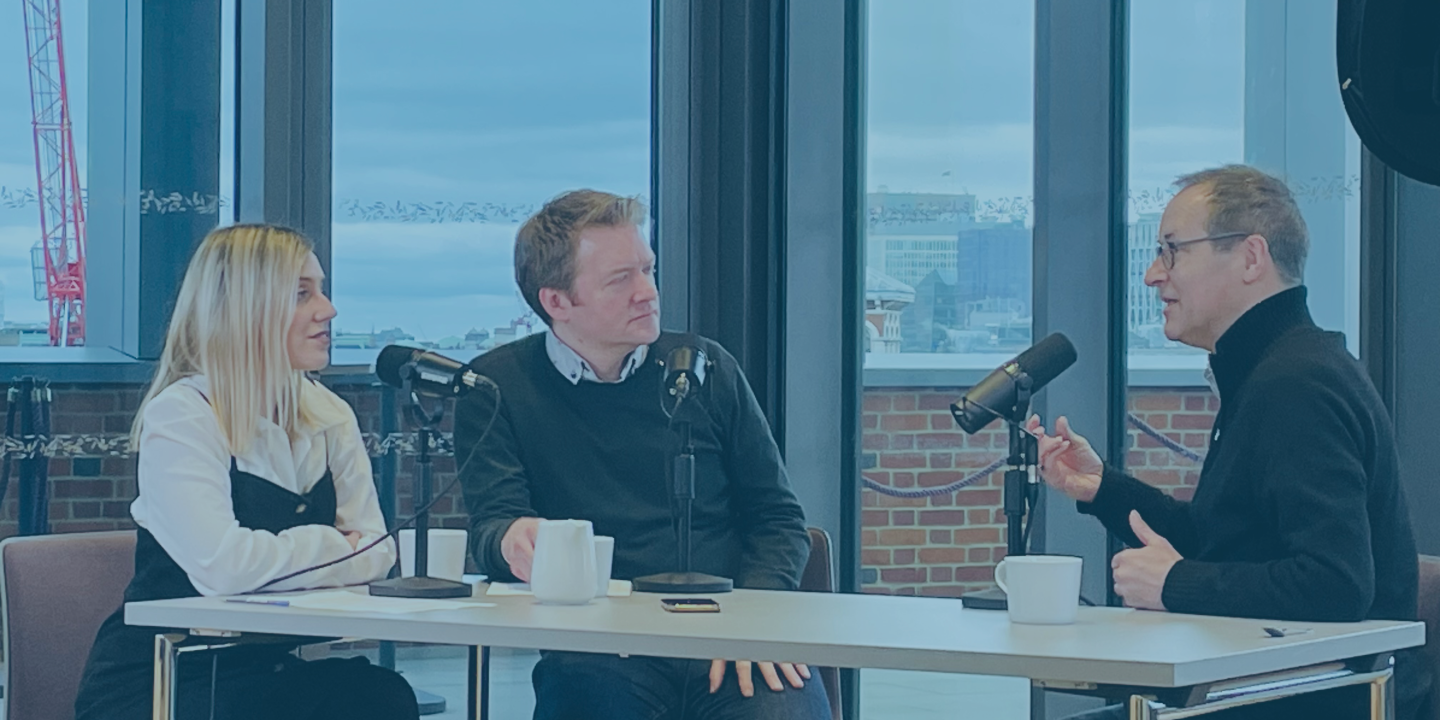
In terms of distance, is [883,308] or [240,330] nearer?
[240,330]

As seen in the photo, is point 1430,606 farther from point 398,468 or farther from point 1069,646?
point 398,468

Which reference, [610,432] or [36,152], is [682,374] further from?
[36,152]

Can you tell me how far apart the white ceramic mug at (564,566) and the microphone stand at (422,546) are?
158 mm

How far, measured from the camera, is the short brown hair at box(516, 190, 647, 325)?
2.99 meters

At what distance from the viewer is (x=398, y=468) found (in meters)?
4.36

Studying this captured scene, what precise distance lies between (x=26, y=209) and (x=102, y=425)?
587 millimetres

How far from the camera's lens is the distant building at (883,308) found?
392 centimetres

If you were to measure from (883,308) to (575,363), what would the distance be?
1.23 meters

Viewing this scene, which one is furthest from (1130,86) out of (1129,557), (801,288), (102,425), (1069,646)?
(102,425)

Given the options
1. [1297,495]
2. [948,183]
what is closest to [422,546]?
[1297,495]

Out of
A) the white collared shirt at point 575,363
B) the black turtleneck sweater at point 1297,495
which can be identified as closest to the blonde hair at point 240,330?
the white collared shirt at point 575,363

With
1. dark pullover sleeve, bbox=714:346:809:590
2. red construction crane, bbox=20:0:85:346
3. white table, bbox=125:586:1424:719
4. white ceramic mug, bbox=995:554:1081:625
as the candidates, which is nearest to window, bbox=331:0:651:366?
red construction crane, bbox=20:0:85:346

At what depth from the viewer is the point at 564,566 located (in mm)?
2393

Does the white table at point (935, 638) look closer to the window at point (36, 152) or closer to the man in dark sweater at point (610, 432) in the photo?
the man in dark sweater at point (610, 432)
